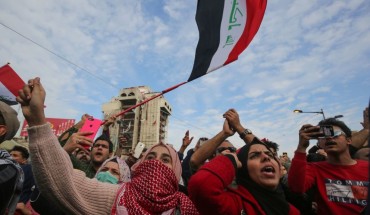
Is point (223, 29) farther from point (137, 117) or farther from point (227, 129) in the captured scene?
point (137, 117)

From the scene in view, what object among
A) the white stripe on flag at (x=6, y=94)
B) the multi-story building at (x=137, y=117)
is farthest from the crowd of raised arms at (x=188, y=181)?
the multi-story building at (x=137, y=117)

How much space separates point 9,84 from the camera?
11.3 feet

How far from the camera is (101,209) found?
1.74 meters

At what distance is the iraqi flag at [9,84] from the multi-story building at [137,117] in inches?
1929

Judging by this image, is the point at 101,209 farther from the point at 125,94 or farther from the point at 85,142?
the point at 125,94

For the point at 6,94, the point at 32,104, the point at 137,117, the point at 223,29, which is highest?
the point at 137,117

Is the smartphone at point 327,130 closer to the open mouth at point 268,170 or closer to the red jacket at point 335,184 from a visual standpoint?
the red jacket at point 335,184

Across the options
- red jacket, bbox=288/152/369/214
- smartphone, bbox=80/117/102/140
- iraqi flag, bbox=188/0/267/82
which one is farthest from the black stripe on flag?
red jacket, bbox=288/152/369/214

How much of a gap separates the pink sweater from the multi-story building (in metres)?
50.9

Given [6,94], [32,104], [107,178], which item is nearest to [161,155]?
[107,178]

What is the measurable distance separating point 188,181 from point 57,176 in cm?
117

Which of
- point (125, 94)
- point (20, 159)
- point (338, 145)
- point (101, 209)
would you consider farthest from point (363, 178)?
point (125, 94)

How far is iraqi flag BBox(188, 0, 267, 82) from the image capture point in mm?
4113

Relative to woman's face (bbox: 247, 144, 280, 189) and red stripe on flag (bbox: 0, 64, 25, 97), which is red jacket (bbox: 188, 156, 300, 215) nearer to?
woman's face (bbox: 247, 144, 280, 189)
